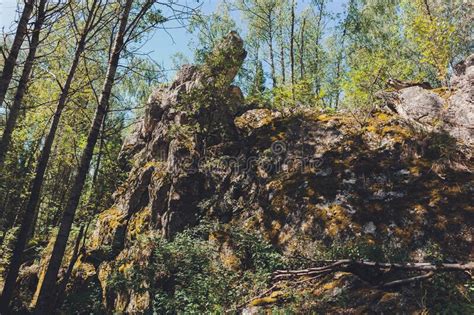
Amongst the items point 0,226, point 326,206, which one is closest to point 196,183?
point 326,206

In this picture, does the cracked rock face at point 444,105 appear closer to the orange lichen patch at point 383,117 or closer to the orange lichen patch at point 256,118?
the orange lichen patch at point 383,117

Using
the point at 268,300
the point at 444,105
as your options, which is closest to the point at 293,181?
the point at 268,300

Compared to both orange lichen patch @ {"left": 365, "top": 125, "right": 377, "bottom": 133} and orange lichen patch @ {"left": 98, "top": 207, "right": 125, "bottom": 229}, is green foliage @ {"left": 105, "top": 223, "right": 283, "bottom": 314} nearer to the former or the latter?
orange lichen patch @ {"left": 98, "top": 207, "right": 125, "bottom": 229}

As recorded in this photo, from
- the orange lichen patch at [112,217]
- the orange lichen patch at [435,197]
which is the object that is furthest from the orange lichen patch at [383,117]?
the orange lichen patch at [112,217]

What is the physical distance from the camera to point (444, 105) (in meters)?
10.7

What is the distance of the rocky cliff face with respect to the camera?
25.1ft

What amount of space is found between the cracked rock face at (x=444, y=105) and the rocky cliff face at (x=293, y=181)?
0.14 ft

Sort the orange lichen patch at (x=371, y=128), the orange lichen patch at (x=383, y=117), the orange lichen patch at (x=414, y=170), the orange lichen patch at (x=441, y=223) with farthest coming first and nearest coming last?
1. the orange lichen patch at (x=383, y=117)
2. the orange lichen patch at (x=371, y=128)
3. the orange lichen patch at (x=414, y=170)
4. the orange lichen patch at (x=441, y=223)

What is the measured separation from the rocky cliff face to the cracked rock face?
42 mm

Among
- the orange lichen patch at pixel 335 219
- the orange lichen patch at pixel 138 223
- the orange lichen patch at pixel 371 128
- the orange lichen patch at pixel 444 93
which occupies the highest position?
the orange lichen patch at pixel 444 93

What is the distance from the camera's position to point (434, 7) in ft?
85.1

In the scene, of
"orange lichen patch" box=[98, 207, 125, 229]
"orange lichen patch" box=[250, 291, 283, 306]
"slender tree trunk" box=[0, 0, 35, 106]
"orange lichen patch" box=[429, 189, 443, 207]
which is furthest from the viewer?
"orange lichen patch" box=[98, 207, 125, 229]

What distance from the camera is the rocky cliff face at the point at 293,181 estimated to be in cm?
766

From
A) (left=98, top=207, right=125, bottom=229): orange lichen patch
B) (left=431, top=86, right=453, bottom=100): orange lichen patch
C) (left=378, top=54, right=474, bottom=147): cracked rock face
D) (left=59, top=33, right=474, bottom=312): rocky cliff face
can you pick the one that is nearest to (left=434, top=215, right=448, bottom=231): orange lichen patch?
(left=59, top=33, right=474, bottom=312): rocky cliff face
